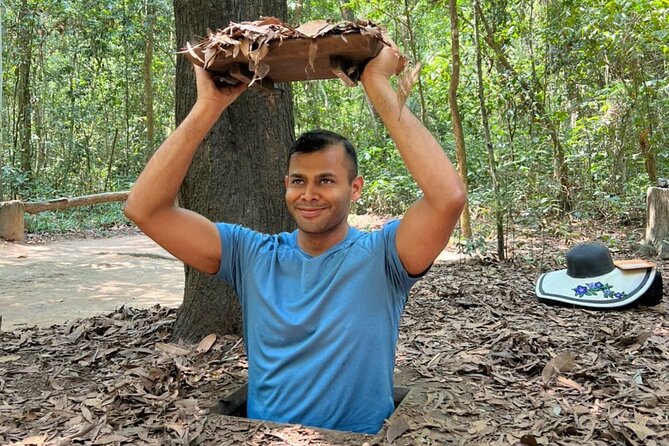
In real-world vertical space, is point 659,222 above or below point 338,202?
below

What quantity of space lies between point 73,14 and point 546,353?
14.7 metres


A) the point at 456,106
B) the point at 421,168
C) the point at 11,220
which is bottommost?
the point at 11,220

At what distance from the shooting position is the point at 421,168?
197cm

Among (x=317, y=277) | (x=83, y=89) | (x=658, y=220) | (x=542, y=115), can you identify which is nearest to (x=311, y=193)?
(x=317, y=277)

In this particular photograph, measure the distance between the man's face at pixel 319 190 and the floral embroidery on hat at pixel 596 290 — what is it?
340 centimetres

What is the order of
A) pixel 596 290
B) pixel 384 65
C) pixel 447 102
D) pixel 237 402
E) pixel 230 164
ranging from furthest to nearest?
pixel 447 102, pixel 596 290, pixel 230 164, pixel 237 402, pixel 384 65

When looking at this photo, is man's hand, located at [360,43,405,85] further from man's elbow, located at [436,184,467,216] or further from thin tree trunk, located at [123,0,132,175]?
thin tree trunk, located at [123,0,132,175]

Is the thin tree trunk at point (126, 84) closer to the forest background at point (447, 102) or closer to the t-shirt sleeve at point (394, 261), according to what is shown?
the forest background at point (447, 102)

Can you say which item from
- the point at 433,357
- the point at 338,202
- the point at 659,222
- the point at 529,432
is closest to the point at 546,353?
the point at 433,357

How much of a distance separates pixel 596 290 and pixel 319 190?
3.54m

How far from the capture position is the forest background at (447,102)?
324 inches

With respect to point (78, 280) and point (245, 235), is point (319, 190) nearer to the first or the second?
point (245, 235)

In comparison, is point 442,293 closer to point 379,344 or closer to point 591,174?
point 379,344

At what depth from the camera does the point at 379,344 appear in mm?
2160
